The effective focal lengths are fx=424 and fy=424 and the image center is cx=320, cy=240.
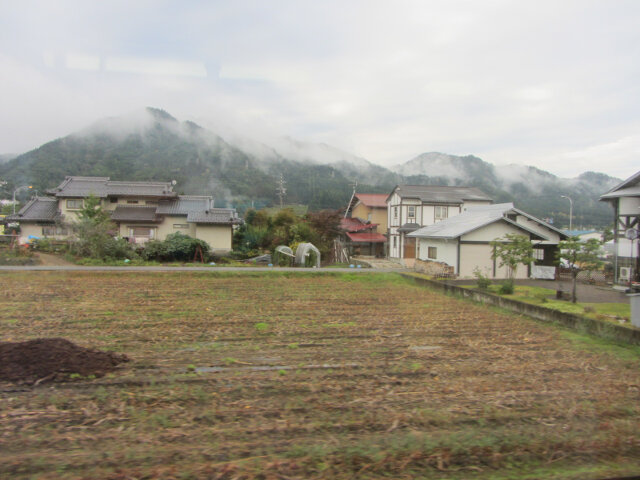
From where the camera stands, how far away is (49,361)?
4.54 metres

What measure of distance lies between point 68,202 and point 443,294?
22.1 meters

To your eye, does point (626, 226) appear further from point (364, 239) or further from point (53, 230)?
point (53, 230)

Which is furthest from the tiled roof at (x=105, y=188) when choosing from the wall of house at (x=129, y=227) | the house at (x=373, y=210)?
the house at (x=373, y=210)

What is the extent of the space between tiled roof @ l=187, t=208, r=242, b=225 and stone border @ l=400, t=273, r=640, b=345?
48.8 feet

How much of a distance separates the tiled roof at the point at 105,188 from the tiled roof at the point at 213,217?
2.58m

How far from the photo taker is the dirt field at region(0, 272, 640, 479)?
2775 mm

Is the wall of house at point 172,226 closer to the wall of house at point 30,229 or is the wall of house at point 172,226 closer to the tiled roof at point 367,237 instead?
the wall of house at point 30,229

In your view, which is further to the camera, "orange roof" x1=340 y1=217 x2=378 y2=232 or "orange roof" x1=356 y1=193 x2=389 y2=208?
"orange roof" x1=356 y1=193 x2=389 y2=208

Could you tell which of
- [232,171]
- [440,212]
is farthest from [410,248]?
[232,171]

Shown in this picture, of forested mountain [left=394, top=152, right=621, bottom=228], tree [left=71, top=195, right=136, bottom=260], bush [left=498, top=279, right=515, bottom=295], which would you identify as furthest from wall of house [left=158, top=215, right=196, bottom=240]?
forested mountain [left=394, top=152, right=621, bottom=228]

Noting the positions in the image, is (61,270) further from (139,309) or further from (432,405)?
(432,405)

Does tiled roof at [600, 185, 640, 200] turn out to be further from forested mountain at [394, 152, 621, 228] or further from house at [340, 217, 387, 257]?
house at [340, 217, 387, 257]

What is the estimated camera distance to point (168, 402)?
3.74 m

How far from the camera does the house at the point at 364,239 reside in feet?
93.7
